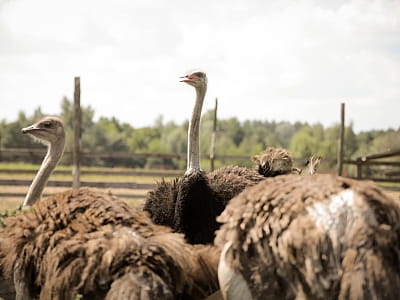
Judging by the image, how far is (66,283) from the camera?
1.93 metres

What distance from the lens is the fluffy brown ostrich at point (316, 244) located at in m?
1.70

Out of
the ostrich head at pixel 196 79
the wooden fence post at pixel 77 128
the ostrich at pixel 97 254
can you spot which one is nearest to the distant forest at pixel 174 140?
the wooden fence post at pixel 77 128

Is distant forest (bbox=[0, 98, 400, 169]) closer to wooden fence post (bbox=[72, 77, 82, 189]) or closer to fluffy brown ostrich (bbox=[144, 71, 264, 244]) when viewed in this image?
wooden fence post (bbox=[72, 77, 82, 189])

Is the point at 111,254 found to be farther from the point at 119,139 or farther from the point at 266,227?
the point at 119,139

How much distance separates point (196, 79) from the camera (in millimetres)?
4977

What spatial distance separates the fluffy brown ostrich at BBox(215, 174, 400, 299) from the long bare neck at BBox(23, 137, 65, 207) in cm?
182

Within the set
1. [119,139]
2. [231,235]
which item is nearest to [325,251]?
[231,235]

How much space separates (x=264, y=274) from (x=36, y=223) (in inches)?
33.9

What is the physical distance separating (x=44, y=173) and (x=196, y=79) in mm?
1804

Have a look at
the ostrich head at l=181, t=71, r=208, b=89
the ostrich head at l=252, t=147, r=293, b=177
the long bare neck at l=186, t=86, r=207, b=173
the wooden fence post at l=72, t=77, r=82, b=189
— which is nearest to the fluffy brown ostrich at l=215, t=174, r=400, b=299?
the long bare neck at l=186, t=86, r=207, b=173

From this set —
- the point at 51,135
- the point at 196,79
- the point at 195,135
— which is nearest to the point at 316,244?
the point at 51,135

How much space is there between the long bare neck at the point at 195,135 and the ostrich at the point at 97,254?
6.59ft

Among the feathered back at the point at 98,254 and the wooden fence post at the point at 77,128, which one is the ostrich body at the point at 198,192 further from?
the wooden fence post at the point at 77,128

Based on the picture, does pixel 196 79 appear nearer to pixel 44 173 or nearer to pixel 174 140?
pixel 44 173
